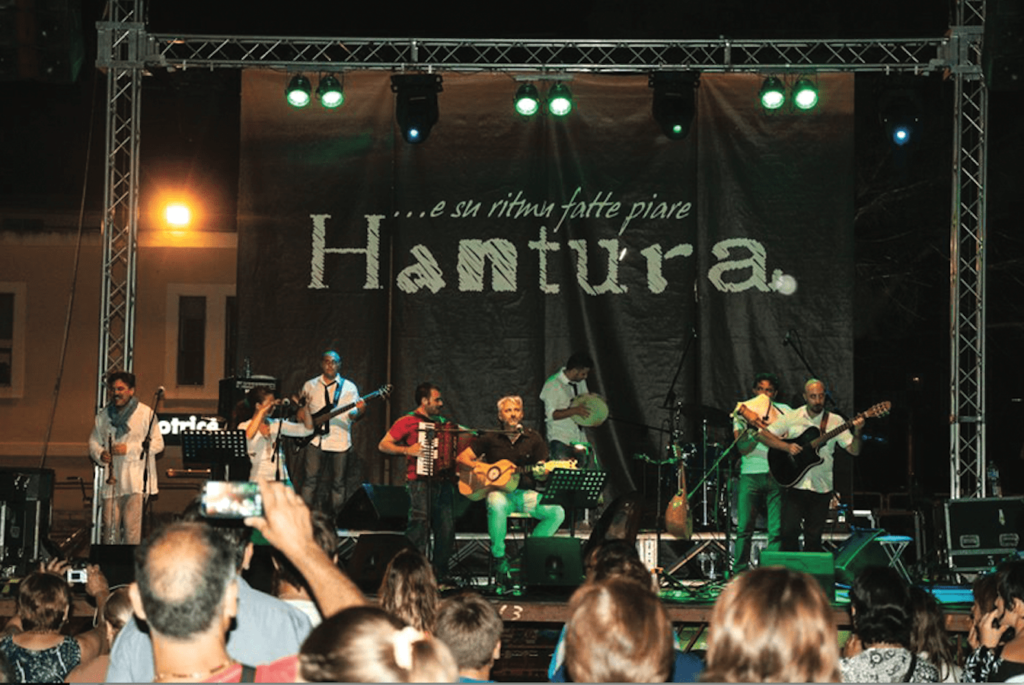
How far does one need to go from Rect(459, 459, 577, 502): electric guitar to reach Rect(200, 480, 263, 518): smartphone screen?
8.58 metres

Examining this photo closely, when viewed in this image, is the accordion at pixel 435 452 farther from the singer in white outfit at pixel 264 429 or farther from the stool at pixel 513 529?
the singer in white outfit at pixel 264 429

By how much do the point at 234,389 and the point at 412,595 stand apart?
27.6 ft

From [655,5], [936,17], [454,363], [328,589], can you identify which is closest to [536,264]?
[454,363]

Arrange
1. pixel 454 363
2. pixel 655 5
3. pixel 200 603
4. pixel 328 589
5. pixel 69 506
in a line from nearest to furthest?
1. pixel 200 603
2. pixel 328 589
3. pixel 454 363
4. pixel 69 506
5. pixel 655 5

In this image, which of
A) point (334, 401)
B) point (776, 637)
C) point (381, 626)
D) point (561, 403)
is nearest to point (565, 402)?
point (561, 403)

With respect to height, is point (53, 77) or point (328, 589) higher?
point (53, 77)

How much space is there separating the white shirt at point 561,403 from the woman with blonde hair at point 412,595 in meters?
7.87

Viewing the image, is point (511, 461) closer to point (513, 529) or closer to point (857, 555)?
point (513, 529)

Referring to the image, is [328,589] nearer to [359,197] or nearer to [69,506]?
[359,197]

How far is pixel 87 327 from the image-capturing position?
22656mm

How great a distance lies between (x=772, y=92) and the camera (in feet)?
43.0

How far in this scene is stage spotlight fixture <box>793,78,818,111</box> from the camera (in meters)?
13.2

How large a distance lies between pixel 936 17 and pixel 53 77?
20146 millimetres

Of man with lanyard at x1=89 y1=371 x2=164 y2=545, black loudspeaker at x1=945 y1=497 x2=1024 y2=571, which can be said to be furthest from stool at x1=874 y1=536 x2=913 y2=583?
man with lanyard at x1=89 y1=371 x2=164 y2=545
